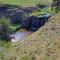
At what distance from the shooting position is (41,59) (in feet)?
50.9

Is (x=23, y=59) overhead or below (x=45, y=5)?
overhead

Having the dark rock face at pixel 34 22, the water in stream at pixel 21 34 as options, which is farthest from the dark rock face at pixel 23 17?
the water in stream at pixel 21 34

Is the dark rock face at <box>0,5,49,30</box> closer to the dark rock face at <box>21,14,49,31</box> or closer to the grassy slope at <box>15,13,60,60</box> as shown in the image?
the dark rock face at <box>21,14,49,31</box>

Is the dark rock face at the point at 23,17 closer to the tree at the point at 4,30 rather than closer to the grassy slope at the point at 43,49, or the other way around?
the tree at the point at 4,30

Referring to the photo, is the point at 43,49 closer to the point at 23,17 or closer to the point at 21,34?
the point at 21,34

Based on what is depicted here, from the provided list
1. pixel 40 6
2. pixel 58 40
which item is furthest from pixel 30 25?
pixel 58 40

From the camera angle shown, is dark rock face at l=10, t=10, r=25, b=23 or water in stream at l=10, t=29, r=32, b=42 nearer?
water in stream at l=10, t=29, r=32, b=42

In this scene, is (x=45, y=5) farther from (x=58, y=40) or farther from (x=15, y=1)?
(x=58, y=40)

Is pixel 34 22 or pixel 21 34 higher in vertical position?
pixel 34 22

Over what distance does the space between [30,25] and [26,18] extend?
6.85 feet

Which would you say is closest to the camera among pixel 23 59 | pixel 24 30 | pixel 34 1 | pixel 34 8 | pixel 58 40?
pixel 23 59

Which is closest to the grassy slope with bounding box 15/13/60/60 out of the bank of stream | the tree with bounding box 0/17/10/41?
the tree with bounding box 0/17/10/41

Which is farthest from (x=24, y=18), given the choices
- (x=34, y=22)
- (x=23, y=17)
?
(x=34, y=22)

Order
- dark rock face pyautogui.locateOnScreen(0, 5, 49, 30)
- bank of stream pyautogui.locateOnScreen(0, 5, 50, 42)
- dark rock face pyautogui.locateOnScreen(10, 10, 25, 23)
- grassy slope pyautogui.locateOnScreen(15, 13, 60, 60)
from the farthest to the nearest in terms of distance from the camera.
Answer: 1. dark rock face pyautogui.locateOnScreen(10, 10, 25, 23)
2. dark rock face pyautogui.locateOnScreen(0, 5, 49, 30)
3. bank of stream pyautogui.locateOnScreen(0, 5, 50, 42)
4. grassy slope pyautogui.locateOnScreen(15, 13, 60, 60)
